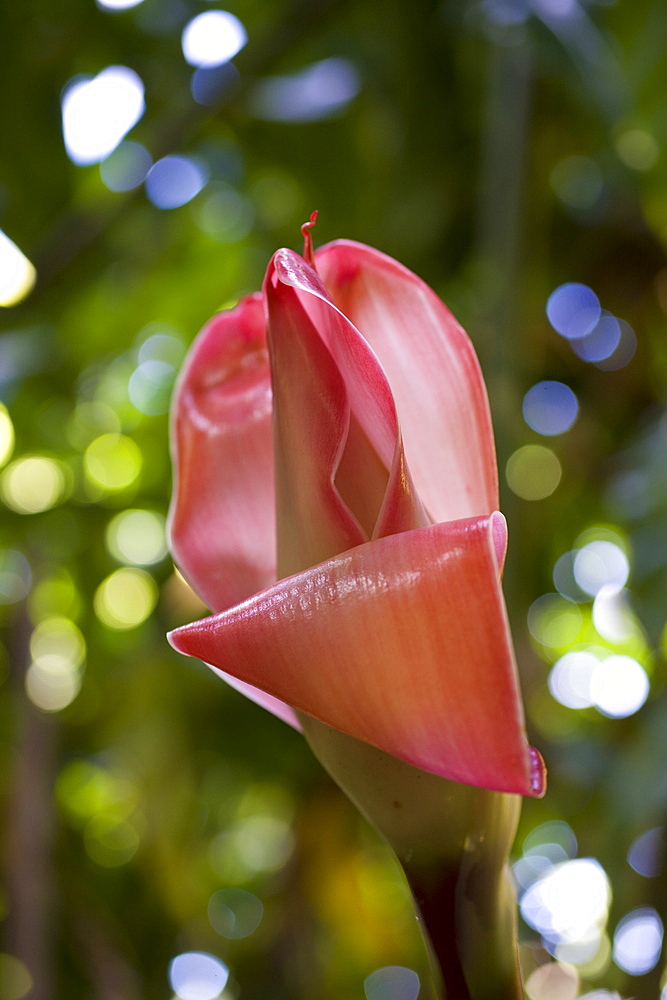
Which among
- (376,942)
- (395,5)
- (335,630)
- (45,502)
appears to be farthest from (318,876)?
(335,630)

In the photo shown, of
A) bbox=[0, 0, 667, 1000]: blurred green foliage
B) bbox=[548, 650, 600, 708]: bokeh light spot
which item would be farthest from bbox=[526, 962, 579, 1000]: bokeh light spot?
bbox=[548, 650, 600, 708]: bokeh light spot

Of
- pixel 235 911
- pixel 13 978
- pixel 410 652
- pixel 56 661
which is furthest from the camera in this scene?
pixel 235 911

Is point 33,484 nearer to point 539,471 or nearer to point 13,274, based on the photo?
point 13,274

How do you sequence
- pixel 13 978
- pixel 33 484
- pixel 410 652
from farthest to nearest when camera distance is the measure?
pixel 33 484, pixel 13 978, pixel 410 652

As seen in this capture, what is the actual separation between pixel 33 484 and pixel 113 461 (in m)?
0.09

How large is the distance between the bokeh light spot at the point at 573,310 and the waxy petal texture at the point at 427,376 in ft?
1.89

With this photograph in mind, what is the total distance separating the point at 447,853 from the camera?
0.11m

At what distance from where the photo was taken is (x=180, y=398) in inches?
6.1

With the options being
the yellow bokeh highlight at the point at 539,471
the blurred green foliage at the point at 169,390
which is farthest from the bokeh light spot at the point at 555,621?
the yellow bokeh highlight at the point at 539,471

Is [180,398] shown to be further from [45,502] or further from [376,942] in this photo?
[376,942]

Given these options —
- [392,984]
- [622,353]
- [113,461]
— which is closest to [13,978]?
[113,461]

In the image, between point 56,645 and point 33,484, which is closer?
point 33,484

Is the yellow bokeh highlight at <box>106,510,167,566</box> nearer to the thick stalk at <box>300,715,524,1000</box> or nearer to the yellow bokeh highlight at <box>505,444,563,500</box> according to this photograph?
the yellow bokeh highlight at <box>505,444,563,500</box>

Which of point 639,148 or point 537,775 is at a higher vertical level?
point 639,148
